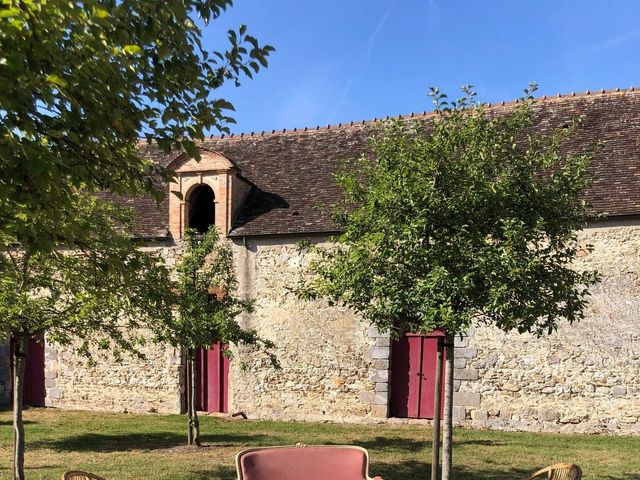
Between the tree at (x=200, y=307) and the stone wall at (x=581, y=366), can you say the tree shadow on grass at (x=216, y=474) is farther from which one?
the stone wall at (x=581, y=366)

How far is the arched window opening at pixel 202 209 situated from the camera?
13180mm

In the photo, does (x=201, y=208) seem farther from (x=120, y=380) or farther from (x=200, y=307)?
(x=200, y=307)

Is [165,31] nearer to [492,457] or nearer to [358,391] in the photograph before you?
[492,457]

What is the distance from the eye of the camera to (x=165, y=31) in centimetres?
381

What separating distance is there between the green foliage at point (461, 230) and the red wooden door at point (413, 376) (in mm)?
5896

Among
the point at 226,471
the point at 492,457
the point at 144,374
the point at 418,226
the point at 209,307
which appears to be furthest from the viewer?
the point at 144,374

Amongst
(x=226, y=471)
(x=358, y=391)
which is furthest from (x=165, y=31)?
(x=358, y=391)

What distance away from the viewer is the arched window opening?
519 inches

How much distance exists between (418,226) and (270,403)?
784 cm

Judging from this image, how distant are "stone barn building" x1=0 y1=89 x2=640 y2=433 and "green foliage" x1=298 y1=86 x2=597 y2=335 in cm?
355

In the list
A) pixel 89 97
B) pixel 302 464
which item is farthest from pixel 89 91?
pixel 302 464

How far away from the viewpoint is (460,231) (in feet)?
17.9

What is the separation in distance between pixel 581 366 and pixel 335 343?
4604mm

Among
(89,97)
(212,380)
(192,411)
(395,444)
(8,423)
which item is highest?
(89,97)
